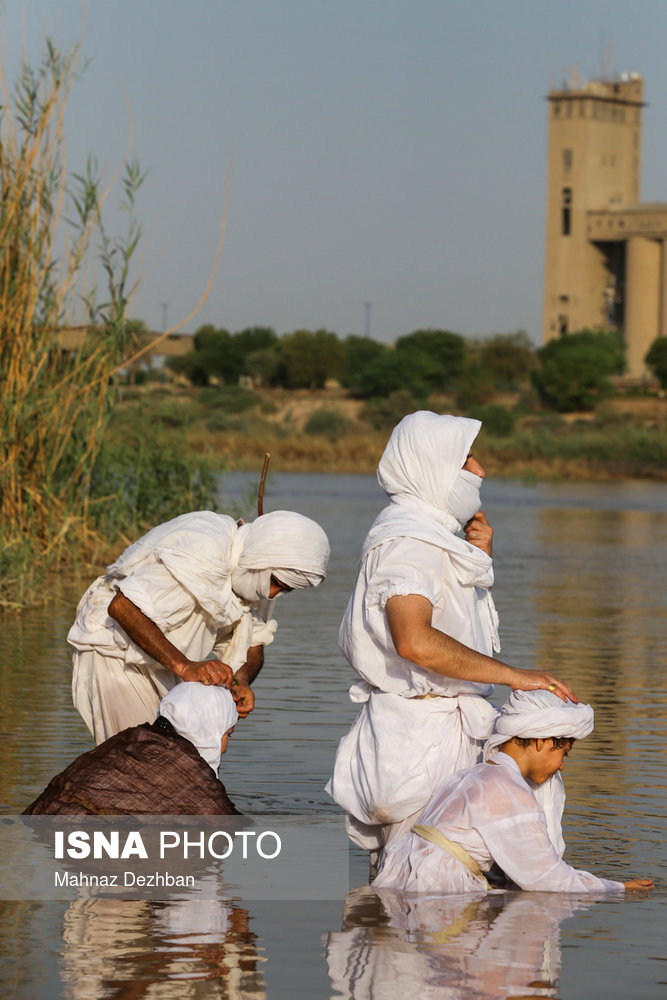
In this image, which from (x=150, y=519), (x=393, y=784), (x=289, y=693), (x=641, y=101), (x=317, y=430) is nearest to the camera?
(x=393, y=784)

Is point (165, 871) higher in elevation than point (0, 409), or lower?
lower

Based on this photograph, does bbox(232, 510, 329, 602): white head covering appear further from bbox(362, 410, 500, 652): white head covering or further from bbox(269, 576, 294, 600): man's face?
bbox(362, 410, 500, 652): white head covering

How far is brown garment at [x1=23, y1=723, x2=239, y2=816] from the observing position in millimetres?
5641

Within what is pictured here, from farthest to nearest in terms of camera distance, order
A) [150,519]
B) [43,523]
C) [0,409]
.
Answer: [150,519] < [43,523] < [0,409]

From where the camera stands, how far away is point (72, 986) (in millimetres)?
4316

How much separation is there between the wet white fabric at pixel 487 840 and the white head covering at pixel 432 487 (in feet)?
1.91

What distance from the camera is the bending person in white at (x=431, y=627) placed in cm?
525

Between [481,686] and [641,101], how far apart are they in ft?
431

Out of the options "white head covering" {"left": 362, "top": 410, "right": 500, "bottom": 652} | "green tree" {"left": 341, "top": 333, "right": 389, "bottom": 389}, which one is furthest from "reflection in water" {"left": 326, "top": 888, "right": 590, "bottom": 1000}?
"green tree" {"left": 341, "top": 333, "right": 389, "bottom": 389}

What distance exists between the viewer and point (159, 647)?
5844 mm

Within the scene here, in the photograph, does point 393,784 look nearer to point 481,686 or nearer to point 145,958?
point 481,686

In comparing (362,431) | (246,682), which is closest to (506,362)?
(362,431)

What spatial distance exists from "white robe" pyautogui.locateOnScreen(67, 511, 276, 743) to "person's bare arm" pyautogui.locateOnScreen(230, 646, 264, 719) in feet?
0.12

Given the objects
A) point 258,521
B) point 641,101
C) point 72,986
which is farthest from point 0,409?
point 641,101
